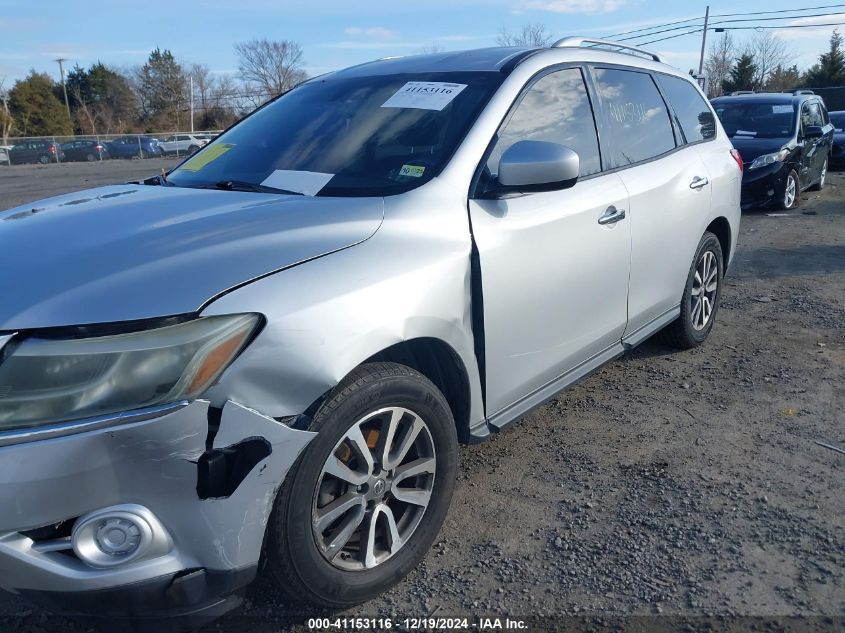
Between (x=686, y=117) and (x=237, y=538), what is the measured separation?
12.9 ft

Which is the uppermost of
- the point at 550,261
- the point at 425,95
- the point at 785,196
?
the point at 425,95

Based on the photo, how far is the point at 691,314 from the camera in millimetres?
4645

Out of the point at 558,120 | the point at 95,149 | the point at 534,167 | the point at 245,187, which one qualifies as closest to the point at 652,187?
the point at 558,120

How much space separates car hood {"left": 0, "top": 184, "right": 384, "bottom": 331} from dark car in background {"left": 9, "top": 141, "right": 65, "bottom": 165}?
37.1 meters

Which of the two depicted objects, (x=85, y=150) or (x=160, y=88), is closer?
(x=85, y=150)

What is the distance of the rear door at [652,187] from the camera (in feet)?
11.9

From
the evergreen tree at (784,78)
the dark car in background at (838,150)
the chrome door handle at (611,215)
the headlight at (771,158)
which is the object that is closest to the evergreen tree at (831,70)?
the evergreen tree at (784,78)

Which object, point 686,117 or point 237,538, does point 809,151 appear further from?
point 237,538

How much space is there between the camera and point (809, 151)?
37.1ft

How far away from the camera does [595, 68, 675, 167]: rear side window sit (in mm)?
3625

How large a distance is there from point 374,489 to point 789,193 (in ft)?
34.6

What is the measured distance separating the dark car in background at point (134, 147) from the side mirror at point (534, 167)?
38.9m

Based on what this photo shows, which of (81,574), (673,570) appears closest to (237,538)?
(81,574)

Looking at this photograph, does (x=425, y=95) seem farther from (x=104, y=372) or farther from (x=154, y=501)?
(x=154, y=501)
